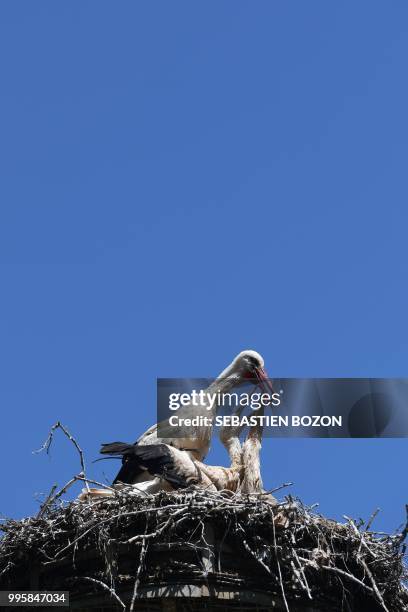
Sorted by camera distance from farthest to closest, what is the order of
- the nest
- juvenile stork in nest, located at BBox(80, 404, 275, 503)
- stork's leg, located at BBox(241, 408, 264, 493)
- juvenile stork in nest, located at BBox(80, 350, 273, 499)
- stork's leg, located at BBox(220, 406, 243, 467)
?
1. stork's leg, located at BBox(220, 406, 243, 467)
2. stork's leg, located at BBox(241, 408, 264, 493)
3. juvenile stork in nest, located at BBox(80, 350, 273, 499)
4. juvenile stork in nest, located at BBox(80, 404, 275, 503)
5. the nest

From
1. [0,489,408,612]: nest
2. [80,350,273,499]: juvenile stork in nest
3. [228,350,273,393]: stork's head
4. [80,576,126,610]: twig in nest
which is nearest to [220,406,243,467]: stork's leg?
[80,350,273,499]: juvenile stork in nest

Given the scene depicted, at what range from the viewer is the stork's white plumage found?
16.9 metres

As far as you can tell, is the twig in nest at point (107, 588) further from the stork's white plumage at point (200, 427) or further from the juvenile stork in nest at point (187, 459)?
the stork's white plumage at point (200, 427)

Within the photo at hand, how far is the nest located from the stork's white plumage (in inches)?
74.6

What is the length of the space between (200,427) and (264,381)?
3.94ft

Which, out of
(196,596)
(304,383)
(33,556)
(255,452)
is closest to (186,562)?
(196,596)

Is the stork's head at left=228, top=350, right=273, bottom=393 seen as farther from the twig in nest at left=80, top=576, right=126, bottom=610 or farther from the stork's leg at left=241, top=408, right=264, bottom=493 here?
the twig in nest at left=80, top=576, right=126, bottom=610

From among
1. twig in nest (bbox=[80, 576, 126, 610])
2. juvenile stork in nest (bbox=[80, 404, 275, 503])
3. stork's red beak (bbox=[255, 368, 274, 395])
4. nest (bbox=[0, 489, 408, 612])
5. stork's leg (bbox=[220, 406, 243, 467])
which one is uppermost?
stork's red beak (bbox=[255, 368, 274, 395])

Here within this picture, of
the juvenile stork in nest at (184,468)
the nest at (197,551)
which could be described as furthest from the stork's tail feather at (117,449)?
the nest at (197,551)

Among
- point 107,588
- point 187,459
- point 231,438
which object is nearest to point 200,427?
point 231,438

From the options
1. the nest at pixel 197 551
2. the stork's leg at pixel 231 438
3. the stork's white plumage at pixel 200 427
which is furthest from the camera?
the stork's leg at pixel 231 438

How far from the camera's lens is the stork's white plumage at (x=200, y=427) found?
55.4ft

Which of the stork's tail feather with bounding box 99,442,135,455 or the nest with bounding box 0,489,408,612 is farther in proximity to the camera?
the stork's tail feather with bounding box 99,442,135,455

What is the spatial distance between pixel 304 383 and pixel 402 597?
3446 mm
